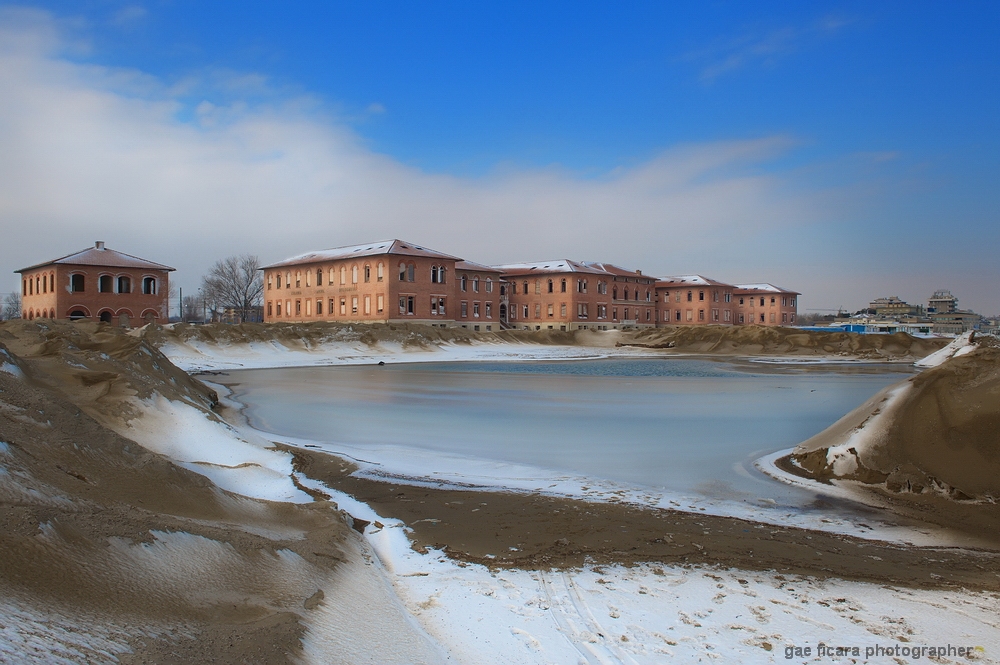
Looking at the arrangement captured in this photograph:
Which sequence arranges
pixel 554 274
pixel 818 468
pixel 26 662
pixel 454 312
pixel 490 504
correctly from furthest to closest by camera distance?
pixel 554 274 < pixel 454 312 < pixel 818 468 < pixel 490 504 < pixel 26 662

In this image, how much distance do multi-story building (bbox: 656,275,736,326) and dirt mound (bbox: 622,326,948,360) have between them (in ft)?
109

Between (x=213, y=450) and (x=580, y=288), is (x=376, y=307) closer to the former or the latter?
(x=580, y=288)

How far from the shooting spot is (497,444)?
40.4 ft

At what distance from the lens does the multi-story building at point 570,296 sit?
283 ft

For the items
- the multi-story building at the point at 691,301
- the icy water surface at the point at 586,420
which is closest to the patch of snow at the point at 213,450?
the icy water surface at the point at 586,420

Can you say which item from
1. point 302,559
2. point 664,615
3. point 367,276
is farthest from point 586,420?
point 367,276

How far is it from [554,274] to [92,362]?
7683cm

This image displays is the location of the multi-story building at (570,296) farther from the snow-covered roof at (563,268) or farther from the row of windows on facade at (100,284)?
the row of windows on facade at (100,284)

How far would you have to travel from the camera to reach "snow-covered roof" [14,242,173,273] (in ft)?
189

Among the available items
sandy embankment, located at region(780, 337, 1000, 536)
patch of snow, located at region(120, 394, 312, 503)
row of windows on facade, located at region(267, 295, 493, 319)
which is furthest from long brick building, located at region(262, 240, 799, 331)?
sandy embankment, located at region(780, 337, 1000, 536)

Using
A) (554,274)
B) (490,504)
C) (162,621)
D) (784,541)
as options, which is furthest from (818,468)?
(554,274)

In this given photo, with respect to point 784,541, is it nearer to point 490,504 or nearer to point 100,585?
point 490,504

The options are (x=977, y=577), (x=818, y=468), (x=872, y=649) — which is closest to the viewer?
(x=872, y=649)

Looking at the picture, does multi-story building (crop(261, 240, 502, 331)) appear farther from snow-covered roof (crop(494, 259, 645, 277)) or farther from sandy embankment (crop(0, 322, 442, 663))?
sandy embankment (crop(0, 322, 442, 663))
